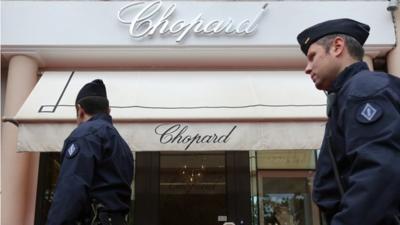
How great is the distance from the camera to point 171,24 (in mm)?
Answer: 7199

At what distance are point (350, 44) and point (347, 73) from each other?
0.18 meters

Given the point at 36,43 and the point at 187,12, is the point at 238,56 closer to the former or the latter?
the point at 187,12

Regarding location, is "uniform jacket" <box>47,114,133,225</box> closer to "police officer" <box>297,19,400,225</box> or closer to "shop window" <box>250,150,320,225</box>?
"police officer" <box>297,19,400,225</box>

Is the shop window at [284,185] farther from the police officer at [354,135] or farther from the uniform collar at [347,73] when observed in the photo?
the uniform collar at [347,73]

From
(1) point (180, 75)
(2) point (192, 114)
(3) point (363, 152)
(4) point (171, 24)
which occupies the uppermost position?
(4) point (171, 24)

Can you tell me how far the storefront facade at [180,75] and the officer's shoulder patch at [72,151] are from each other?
3105 millimetres

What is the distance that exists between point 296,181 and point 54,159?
11.4 ft

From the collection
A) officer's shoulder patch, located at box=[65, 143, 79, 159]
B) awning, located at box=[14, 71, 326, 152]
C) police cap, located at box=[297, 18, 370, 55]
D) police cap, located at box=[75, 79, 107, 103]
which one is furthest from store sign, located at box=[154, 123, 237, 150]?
police cap, located at box=[297, 18, 370, 55]

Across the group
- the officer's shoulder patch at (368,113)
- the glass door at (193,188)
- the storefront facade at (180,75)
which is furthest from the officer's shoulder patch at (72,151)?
the glass door at (193,188)

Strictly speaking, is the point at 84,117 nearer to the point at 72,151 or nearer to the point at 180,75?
the point at 72,151

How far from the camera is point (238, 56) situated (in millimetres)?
7273

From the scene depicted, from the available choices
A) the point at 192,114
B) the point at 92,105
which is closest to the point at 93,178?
the point at 92,105

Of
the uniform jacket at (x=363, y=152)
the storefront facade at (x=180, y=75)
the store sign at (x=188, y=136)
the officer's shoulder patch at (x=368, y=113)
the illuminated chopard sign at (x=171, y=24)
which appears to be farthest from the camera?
the illuminated chopard sign at (x=171, y=24)

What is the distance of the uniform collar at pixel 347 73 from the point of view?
2168mm
